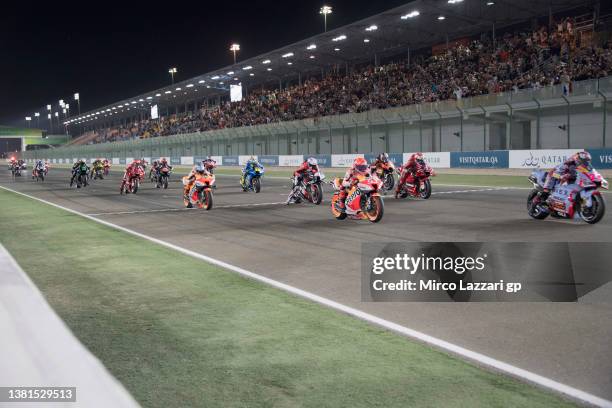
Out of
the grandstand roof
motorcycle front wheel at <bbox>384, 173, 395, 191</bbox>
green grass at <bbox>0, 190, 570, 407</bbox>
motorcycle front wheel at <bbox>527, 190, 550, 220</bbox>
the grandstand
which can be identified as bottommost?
green grass at <bbox>0, 190, 570, 407</bbox>

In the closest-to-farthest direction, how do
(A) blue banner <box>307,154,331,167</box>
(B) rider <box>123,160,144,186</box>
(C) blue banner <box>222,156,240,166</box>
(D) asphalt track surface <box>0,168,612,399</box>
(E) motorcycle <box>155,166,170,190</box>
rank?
(D) asphalt track surface <box>0,168,612,399</box>, (B) rider <box>123,160,144,186</box>, (E) motorcycle <box>155,166,170,190</box>, (A) blue banner <box>307,154,331,167</box>, (C) blue banner <box>222,156,240,166</box>

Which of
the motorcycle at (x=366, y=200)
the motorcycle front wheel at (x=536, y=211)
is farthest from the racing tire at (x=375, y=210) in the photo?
the motorcycle front wheel at (x=536, y=211)

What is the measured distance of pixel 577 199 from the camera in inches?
477

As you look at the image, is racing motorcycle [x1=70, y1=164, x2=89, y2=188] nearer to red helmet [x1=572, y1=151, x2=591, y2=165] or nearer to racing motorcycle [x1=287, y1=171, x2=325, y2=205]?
racing motorcycle [x1=287, y1=171, x2=325, y2=205]

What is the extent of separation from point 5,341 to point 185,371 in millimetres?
1837

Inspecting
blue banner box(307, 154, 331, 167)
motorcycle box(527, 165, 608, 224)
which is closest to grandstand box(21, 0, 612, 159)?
blue banner box(307, 154, 331, 167)

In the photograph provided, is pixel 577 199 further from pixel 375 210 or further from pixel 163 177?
pixel 163 177

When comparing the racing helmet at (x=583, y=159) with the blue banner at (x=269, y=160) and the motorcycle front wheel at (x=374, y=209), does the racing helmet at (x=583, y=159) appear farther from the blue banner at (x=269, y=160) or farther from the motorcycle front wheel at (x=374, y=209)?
the blue banner at (x=269, y=160)

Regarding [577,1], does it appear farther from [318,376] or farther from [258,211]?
[318,376]

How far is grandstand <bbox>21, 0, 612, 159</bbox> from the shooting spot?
1134 inches

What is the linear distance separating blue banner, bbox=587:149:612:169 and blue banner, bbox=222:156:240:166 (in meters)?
32.3

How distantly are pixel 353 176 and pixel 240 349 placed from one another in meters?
9.17

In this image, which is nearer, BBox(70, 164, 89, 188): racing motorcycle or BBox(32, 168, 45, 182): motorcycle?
BBox(70, 164, 89, 188): racing motorcycle

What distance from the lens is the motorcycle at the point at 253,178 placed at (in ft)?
76.2
